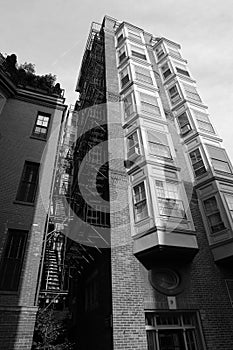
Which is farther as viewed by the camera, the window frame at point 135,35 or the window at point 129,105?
the window frame at point 135,35

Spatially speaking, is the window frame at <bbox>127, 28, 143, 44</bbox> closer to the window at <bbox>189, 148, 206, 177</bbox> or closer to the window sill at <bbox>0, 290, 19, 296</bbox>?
the window at <bbox>189, 148, 206, 177</bbox>

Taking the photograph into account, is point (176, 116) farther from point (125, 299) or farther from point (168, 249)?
point (125, 299)

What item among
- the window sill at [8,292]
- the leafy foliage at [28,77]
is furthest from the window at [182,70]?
the window sill at [8,292]

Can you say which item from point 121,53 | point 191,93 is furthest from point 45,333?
point 121,53

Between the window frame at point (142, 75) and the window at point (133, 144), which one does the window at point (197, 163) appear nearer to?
the window at point (133, 144)

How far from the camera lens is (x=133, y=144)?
1315 centimetres

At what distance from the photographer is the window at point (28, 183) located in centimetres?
1016

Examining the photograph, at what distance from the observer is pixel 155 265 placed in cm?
962

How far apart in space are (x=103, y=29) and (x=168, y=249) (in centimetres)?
2113

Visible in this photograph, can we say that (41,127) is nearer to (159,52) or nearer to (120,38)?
(120,38)

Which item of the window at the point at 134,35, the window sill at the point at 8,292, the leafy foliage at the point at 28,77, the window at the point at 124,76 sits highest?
the window at the point at 134,35

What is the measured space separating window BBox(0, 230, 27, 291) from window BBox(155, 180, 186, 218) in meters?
5.70

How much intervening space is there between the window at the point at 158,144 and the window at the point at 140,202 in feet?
Answer: 7.23

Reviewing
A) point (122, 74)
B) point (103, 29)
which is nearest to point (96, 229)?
point (122, 74)
